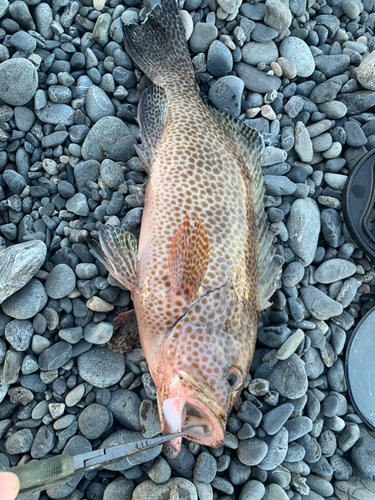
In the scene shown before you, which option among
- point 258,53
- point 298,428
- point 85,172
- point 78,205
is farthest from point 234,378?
point 258,53

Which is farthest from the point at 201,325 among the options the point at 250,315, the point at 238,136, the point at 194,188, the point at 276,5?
the point at 276,5

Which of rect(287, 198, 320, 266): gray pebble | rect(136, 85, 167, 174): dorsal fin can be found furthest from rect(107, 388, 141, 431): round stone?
rect(287, 198, 320, 266): gray pebble

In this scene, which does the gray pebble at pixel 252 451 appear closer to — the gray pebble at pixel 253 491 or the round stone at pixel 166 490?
the gray pebble at pixel 253 491

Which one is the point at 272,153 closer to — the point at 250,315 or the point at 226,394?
the point at 250,315

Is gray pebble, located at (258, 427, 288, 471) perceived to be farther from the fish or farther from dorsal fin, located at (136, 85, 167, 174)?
dorsal fin, located at (136, 85, 167, 174)

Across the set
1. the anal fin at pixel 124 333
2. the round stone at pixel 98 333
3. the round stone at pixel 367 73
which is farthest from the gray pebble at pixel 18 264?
the round stone at pixel 367 73

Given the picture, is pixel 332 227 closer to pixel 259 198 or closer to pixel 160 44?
pixel 259 198
